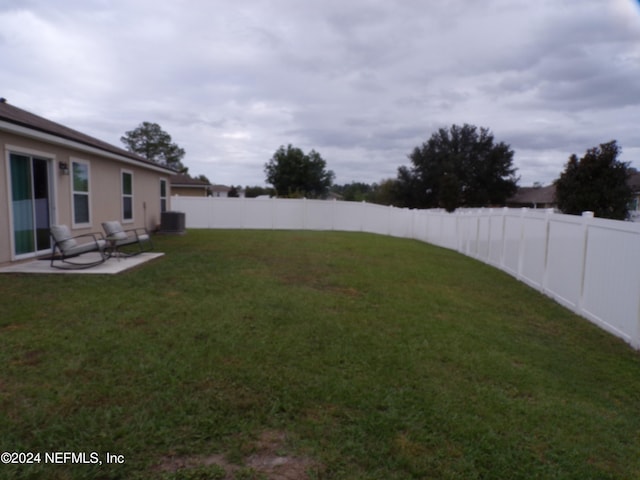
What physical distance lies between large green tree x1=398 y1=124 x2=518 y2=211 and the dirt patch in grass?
124 feet

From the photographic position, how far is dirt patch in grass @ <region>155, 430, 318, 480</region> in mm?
2268

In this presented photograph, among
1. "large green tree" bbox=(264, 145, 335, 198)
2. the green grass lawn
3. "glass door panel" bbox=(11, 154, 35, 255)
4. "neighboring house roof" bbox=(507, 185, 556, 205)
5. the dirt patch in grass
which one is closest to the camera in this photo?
the dirt patch in grass

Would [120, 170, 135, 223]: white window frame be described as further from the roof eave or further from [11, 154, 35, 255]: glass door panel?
[11, 154, 35, 255]: glass door panel

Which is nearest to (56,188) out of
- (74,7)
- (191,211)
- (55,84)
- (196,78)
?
(74,7)

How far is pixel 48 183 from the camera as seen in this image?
902 centimetres

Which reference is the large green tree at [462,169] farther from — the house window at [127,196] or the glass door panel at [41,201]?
the glass door panel at [41,201]

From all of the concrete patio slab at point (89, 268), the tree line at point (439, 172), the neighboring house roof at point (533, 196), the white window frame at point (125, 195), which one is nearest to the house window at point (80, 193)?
the concrete patio slab at point (89, 268)

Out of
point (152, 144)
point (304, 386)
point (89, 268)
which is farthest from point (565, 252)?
point (152, 144)

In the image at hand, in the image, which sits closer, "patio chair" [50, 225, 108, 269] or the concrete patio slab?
the concrete patio slab

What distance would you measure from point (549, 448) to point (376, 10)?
32.3 feet

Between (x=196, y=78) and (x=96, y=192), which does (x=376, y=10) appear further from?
(x=96, y=192)

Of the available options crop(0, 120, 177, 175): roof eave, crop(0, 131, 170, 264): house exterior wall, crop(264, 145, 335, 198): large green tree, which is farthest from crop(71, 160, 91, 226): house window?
crop(264, 145, 335, 198): large green tree

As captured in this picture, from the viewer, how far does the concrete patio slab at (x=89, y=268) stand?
7.28 meters

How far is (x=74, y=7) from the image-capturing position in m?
9.41
